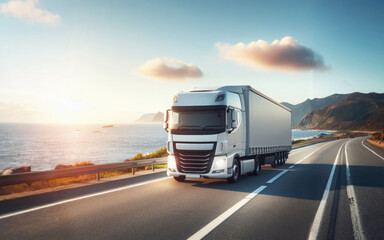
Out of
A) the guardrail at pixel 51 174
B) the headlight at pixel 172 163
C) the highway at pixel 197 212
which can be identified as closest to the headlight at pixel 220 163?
the highway at pixel 197 212

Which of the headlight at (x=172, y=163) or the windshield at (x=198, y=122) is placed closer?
the windshield at (x=198, y=122)

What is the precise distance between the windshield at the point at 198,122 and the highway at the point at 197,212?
193 cm

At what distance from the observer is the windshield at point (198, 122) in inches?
397

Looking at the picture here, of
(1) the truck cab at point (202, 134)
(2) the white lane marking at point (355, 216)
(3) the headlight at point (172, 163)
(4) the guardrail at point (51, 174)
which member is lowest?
(2) the white lane marking at point (355, 216)

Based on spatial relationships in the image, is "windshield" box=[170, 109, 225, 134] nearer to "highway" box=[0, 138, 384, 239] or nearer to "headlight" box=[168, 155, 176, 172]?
"headlight" box=[168, 155, 176, 172]

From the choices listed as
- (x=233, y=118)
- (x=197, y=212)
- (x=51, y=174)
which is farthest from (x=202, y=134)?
(x=51, y=174)

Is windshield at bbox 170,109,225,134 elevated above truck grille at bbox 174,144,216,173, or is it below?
above

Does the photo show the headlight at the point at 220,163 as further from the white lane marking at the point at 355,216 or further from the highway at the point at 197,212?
the white lane marking at the point at 355,216

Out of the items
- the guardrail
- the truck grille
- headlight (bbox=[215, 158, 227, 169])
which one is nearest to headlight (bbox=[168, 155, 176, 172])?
the truck grille

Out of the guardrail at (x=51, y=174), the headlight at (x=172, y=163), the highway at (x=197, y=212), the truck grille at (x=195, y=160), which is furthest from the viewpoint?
the headlight at (x=172, y=163)

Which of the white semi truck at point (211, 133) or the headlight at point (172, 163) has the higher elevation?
the white semi truck at point (211, 133)

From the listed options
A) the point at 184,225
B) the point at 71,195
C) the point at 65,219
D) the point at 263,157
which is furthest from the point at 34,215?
the point at 263,157

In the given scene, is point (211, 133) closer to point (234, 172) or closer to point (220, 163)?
point (220, 163)

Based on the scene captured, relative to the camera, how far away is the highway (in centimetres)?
506
